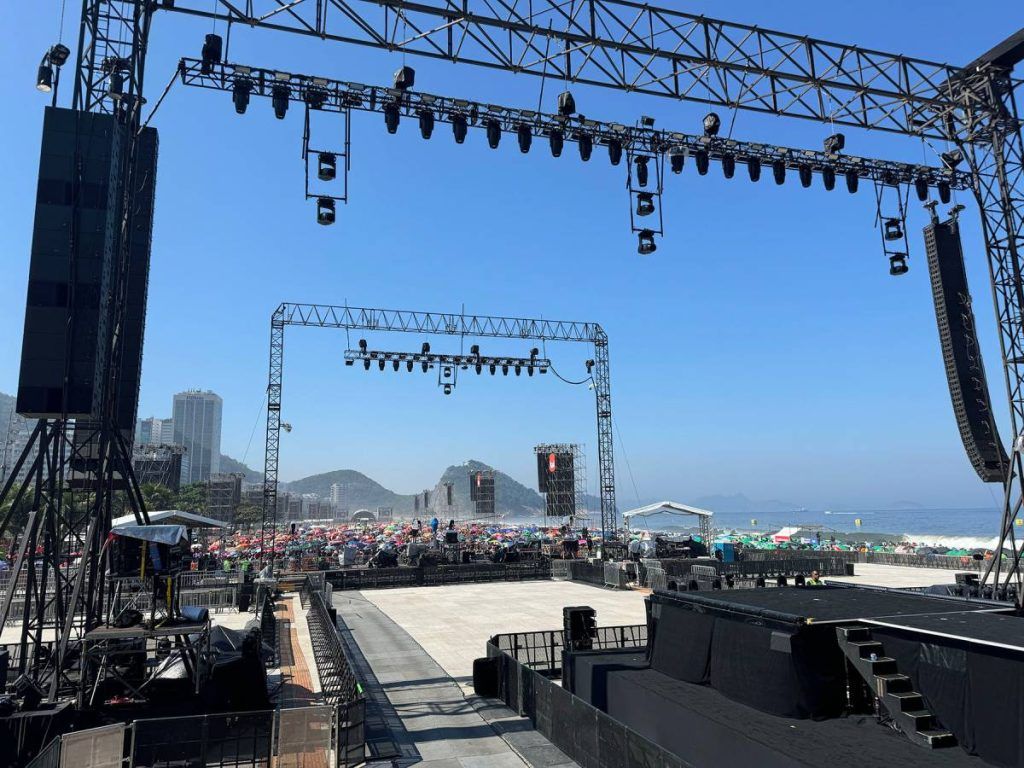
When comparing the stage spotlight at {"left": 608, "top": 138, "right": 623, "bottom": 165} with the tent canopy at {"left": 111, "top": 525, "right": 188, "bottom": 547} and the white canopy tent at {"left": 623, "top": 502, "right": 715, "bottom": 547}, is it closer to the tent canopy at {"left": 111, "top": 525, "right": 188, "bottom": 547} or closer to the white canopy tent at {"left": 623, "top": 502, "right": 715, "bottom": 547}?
the tent canopy at {"left": 111, "top": 525, "right": 188, "bottom": 547}

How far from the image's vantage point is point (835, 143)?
800 inches

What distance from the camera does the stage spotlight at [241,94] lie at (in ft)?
54.9

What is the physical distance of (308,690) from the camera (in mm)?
15938

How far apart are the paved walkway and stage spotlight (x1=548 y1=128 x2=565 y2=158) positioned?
1463 cm

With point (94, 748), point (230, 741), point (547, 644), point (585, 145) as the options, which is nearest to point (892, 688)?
point (230, 741)

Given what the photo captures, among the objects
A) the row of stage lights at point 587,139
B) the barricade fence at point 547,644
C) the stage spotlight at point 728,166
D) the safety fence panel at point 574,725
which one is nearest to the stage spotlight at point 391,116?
the row of stage lights at point 587,139

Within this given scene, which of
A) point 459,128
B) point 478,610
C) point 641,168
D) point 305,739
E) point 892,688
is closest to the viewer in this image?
point 892,688

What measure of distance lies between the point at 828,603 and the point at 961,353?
12629 mm

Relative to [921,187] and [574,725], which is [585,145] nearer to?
[921,187]

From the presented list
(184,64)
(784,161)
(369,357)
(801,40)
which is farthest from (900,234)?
(369,357)

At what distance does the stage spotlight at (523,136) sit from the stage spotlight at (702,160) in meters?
5.28

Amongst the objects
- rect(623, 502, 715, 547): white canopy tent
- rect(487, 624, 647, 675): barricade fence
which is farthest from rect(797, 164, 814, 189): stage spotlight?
rect(623, 502, 715, 547): white canopy tent

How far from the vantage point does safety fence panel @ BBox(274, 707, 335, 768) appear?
10.3 m

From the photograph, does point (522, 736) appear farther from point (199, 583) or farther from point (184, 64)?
point (199, 583)
